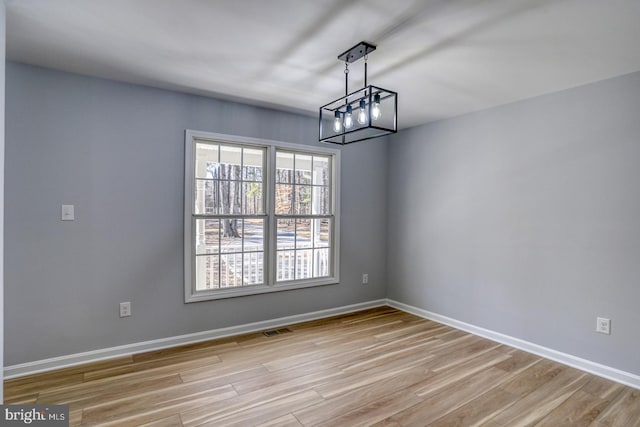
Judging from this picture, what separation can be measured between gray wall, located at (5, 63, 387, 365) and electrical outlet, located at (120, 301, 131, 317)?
5 centimetres

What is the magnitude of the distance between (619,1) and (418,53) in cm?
109

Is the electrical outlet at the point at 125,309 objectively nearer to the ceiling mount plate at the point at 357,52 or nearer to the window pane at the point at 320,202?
the window pane at the point at 320,202

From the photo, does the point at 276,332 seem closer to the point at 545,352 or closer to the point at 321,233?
the point at 321,233

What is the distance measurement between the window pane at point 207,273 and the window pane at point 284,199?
907mm

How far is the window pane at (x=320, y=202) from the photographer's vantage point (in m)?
4.27

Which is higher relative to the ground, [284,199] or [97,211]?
[284,199]

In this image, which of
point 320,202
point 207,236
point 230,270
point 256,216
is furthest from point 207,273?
point 320,202

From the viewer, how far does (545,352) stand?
3.16 meters

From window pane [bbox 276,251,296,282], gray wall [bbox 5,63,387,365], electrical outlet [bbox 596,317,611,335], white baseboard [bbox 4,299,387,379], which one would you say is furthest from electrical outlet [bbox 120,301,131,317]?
electrical outlet [bbox 596,317,611,335]

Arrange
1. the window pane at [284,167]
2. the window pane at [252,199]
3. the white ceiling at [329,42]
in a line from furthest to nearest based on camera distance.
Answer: the window pane at [284,167] → the window pane at [252,199] → the white ceiling at [329,42]

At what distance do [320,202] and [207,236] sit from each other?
146cm

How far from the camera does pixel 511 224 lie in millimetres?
3438

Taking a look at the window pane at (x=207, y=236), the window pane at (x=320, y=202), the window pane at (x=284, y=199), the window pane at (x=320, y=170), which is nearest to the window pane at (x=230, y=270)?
the window pane at (x=207, y=236)

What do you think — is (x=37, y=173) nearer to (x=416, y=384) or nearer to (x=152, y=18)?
(x=152, y=18)
